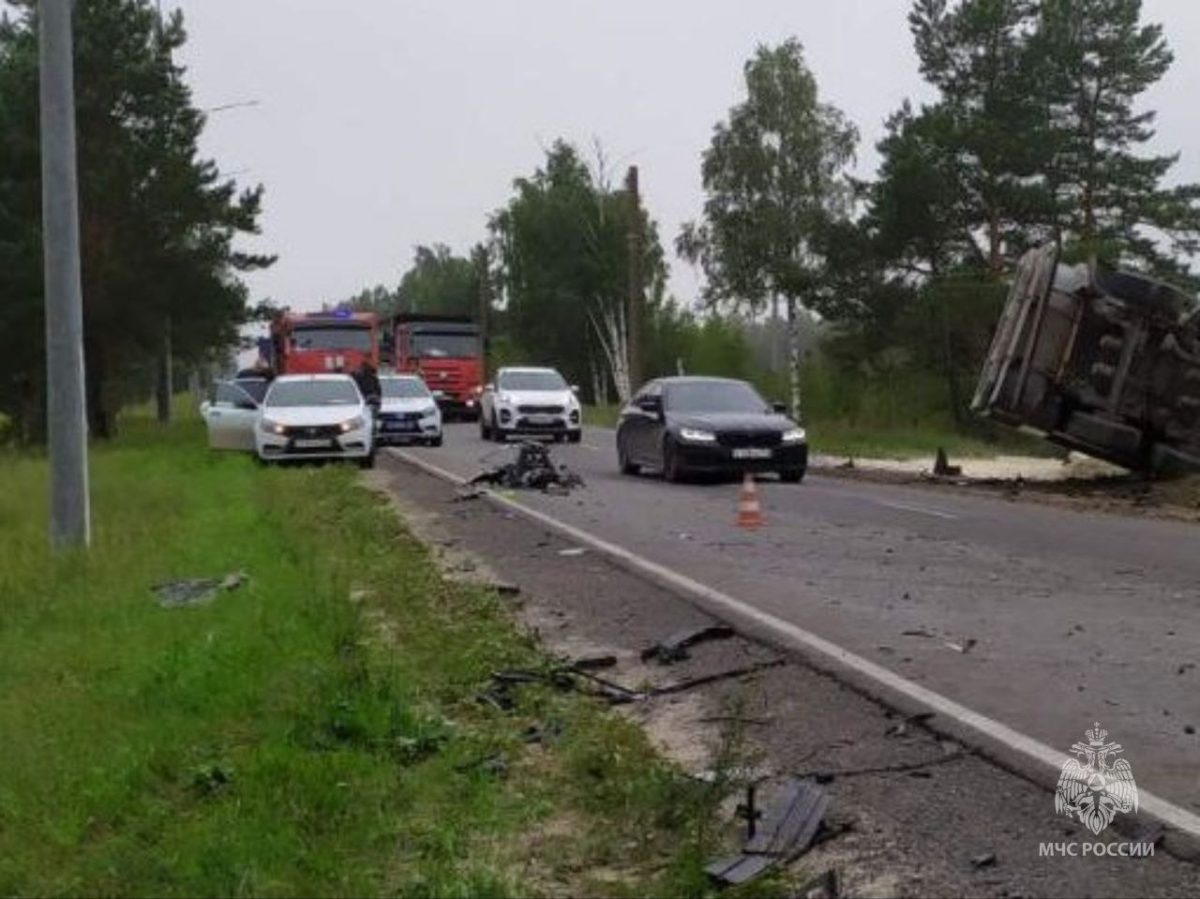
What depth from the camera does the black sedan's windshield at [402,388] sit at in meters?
33.8

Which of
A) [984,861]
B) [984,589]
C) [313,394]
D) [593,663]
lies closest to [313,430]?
[313,394]

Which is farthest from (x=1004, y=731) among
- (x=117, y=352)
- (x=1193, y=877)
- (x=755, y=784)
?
(x=117, y=352)

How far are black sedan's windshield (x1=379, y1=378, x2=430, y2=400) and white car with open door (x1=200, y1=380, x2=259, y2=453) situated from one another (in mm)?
4463

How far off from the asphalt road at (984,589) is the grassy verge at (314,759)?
1.83 metres

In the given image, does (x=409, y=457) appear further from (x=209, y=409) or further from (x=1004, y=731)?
(x=1004, y=731)

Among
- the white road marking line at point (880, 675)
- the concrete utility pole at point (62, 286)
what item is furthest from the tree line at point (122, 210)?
the white road marking line at point (880, 675)

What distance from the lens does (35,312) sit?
3906 centimetres

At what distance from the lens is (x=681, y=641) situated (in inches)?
366

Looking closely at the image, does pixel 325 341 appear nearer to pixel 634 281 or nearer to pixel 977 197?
pixel 634 281

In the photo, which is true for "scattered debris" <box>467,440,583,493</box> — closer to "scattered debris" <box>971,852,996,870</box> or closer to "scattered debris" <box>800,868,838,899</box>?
"scattered debris" <box>971,852,996,870</box>

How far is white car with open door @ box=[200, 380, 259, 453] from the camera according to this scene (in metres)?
27.8

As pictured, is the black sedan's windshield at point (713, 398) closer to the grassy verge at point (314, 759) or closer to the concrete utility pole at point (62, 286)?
the concrete utility pole at point (62, 286)

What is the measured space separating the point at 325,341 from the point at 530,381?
5.12 metres

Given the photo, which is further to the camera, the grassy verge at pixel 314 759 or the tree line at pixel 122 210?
the tree line at pixel 122 210
